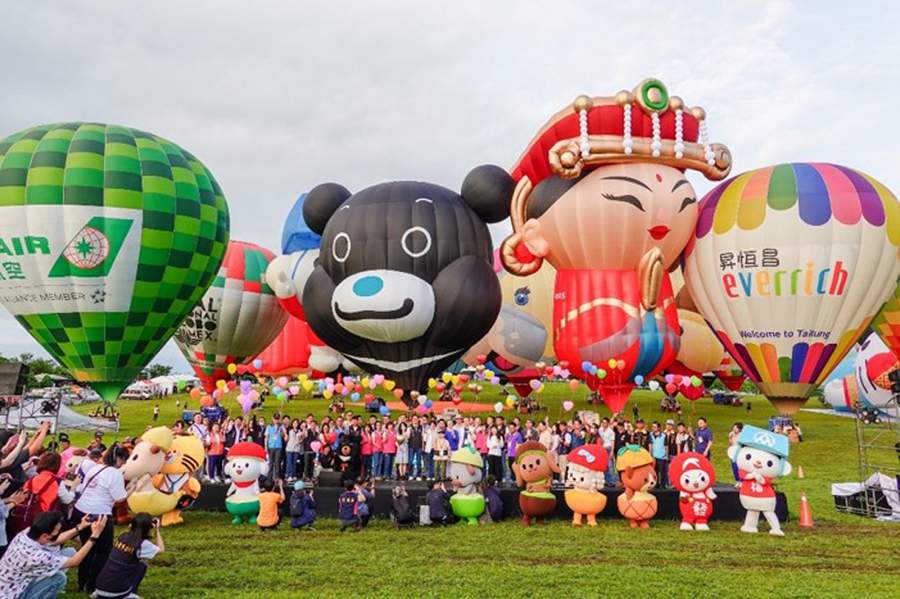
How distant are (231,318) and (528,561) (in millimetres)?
21276

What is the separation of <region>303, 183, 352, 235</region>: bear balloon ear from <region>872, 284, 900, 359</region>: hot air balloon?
1569cm

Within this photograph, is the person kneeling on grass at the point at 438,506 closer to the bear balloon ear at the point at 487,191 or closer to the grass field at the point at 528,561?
the grass field at the point at 528,561

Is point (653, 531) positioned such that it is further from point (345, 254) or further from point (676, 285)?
point (676, 285)

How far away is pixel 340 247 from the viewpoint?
1697 centimetres

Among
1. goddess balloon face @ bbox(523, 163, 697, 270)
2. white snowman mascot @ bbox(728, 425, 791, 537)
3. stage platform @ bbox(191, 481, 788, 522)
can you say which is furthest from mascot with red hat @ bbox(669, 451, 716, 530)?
goddess balloon face @ bbox(523, 163, 697, 270)

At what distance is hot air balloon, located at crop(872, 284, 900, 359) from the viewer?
1919 centimetres

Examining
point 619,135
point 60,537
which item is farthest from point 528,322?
point 60,537

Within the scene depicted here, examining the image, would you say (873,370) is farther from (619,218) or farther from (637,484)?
(637,484)

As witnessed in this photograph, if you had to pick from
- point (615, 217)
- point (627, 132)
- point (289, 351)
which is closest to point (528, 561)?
point (615, 217)

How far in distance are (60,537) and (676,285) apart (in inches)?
1014

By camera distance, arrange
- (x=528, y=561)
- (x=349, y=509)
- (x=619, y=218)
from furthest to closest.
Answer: (x=619, y=218) → (x=349, y=509) → (x=528, y=561)

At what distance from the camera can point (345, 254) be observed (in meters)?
16.8

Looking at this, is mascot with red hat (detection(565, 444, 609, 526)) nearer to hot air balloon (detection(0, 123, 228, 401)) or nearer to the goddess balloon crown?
the goddess balloon crown

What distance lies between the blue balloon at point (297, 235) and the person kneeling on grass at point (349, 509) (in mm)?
15990
